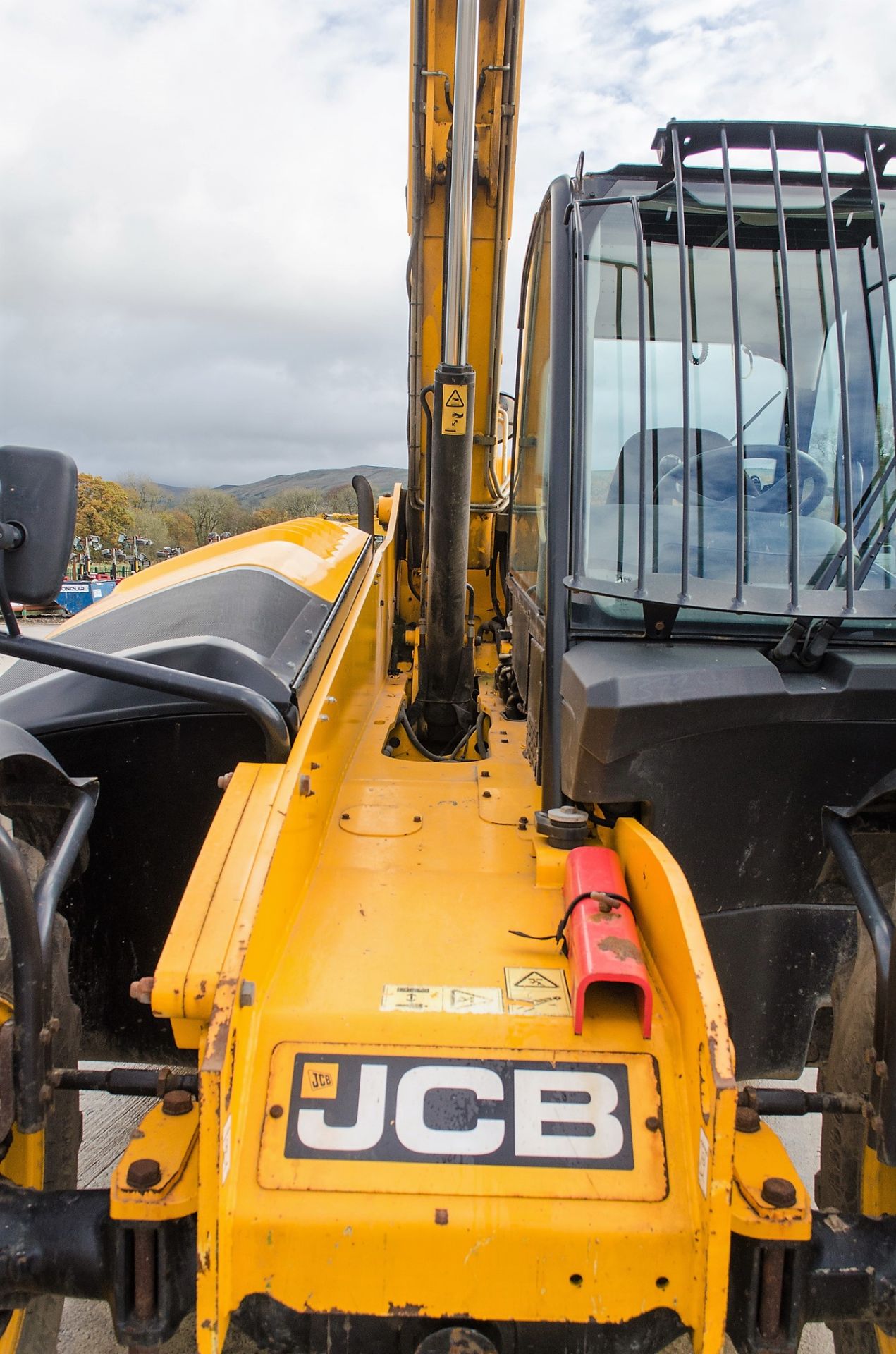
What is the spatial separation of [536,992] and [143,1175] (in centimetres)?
75

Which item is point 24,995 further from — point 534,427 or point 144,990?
point 534,427

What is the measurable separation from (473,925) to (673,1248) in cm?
70

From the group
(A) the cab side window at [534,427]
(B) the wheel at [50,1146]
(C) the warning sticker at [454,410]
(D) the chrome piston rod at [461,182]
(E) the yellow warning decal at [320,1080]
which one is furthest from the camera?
(C) the warning sticker at [454,410]

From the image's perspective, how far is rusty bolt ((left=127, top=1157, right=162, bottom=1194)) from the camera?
1434 mm

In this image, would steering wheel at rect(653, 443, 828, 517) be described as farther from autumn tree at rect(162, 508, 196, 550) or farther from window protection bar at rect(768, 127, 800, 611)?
autumn tree at rect(162, 508, 196, 550)

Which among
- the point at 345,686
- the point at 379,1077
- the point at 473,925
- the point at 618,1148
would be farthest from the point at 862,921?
the point at 345,686

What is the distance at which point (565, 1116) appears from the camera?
1.49 metres

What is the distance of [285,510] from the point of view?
59.2 metres

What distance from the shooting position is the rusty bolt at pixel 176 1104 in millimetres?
1611

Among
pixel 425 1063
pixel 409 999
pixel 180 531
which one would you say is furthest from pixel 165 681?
pixel 180 531

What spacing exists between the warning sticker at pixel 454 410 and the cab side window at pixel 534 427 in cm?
22

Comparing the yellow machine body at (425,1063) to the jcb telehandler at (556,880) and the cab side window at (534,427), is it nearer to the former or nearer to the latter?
the jcb telehandler at (556,880)

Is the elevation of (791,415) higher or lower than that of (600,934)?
higher

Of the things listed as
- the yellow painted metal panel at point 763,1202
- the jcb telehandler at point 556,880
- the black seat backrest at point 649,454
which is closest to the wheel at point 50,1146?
the jcb telehandler at point 556,880
